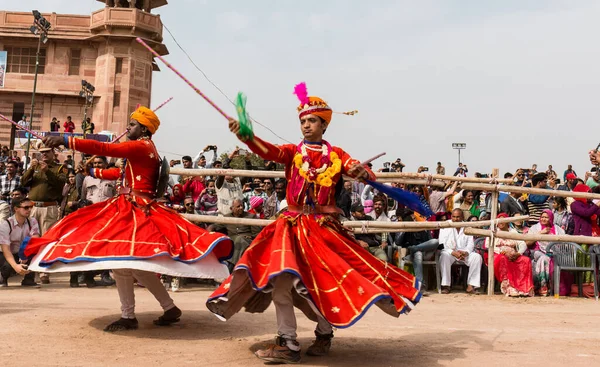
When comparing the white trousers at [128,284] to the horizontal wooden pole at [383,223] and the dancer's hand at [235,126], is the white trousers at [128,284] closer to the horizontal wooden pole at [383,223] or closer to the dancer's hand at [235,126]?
the dancer's hand at [235,126]

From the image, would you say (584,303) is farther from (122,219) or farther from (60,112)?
(60,112)

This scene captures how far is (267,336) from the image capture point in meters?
5.71

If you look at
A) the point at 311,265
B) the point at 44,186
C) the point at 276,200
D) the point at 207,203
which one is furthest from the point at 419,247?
the point at 44,186

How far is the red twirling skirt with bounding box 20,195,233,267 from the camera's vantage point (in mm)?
5416

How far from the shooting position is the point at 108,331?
570cm

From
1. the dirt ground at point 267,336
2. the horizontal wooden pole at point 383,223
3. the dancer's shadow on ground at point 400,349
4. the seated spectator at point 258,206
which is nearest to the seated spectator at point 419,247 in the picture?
the horizontal wooden pole at point 383,223

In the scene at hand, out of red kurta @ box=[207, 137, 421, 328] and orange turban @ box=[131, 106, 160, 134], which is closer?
red kurta @ box=[207, 137, 421, 328]

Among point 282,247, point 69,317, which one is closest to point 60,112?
point 69,317

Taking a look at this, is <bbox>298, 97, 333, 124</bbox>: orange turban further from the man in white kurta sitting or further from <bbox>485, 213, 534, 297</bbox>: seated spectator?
<bbox>485, 213, 534, 297</bbox>: seated spectator

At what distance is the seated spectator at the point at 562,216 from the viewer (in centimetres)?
1041

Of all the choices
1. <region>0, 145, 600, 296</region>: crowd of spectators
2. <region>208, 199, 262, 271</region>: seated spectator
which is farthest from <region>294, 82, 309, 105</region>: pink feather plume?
<region>208, 199, 262, 271</region>: seated spectator

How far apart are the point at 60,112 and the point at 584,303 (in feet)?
105

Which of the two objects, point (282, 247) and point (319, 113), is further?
point (319, 113)

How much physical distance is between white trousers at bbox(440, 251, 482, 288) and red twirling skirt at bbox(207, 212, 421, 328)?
5014 millimetres
